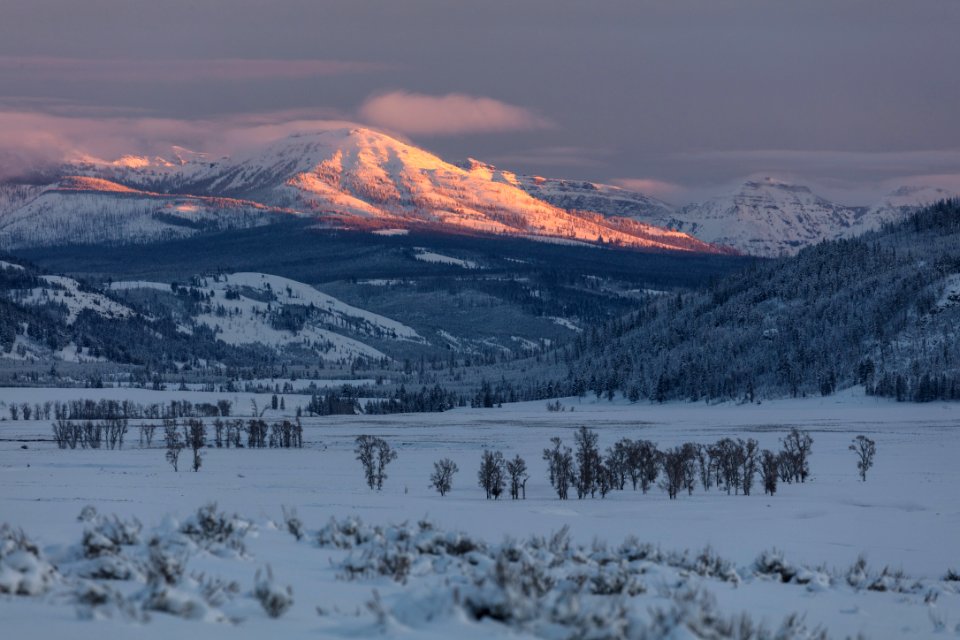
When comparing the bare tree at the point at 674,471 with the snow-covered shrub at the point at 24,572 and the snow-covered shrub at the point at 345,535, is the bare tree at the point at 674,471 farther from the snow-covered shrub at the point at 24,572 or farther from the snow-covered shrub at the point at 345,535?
the snow-covered shrub at the point at 24,572

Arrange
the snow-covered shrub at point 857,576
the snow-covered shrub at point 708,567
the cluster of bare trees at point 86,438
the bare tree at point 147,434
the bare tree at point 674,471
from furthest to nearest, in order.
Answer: the bare tree at point 147,434
the cluster of bare trees at point 86,438
the bare tree at point 674,471
the snow-covered shrub at point 857,576
the snow-covered shrub at point 708,567

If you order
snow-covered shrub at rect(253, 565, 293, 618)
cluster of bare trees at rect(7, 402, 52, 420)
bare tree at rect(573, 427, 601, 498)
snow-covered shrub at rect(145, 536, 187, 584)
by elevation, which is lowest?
bare tree at rect(573, 427, 601, 498)

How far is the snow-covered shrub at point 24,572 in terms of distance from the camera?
16750 millimetres

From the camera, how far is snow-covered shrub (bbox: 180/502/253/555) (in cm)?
2183

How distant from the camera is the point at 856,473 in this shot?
8531 centimetres

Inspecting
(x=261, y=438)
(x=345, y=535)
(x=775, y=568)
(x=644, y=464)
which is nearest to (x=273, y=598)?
(x=345, y=535)

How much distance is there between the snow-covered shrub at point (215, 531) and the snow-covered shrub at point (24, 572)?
322cm

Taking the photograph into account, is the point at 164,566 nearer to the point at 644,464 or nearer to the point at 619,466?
the point at 644,464

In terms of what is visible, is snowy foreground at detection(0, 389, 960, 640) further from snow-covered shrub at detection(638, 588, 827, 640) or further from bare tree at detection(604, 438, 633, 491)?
bare tree at detection(604, 438, 633, 491)

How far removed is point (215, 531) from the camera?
2320 cm

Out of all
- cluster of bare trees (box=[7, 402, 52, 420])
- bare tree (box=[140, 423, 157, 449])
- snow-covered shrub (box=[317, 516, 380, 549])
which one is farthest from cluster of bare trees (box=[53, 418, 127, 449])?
snow-covered shrub (box=[317, 516, 380, 549])

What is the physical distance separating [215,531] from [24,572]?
6.02 m

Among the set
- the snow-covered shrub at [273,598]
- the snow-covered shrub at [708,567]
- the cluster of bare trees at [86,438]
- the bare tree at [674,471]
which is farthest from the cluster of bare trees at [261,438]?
the snow-covered shrub at [273,598]

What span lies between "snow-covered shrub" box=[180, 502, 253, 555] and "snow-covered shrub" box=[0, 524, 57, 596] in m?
3.22
